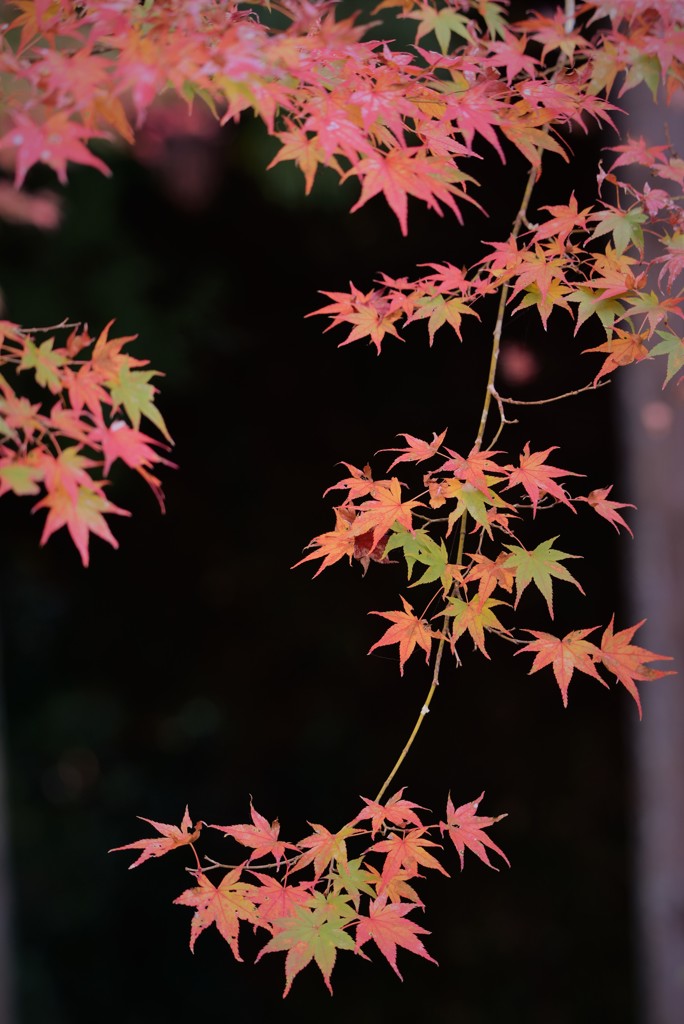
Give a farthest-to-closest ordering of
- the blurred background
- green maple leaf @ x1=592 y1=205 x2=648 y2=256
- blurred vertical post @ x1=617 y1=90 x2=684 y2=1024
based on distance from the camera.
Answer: the blurred background, blurred vertical post @ x1=617 y1=90 x2=684 y2=1024, green maple leaf @ x1=592 y1=205 x2=648 y2=256

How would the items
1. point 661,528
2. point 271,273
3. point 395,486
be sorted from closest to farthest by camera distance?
point 395,486, point 661,528, point 271,273

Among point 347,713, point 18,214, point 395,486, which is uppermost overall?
point 395,486

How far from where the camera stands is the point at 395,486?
117 cm

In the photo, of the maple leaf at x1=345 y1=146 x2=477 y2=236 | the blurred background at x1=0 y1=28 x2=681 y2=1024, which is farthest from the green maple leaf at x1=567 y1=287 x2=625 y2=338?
the blurred background at x1=0 y1=28 x2=681 y2=1024

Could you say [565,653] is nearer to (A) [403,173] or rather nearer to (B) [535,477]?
(B) [535,477]

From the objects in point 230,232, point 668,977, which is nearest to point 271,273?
point 230,232

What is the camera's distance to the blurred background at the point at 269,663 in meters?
3.59

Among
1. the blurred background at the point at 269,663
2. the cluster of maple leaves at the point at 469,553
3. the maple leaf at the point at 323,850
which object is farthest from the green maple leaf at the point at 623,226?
the blurred background at the point at 269,663

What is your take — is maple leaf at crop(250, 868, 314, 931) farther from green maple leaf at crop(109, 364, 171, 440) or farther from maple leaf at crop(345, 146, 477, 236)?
maple leaf at crop(345, 146, 477, 236)

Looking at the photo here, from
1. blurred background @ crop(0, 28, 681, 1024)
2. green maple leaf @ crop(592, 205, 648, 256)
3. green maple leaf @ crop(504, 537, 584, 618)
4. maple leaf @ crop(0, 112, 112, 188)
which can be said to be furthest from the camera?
blurred background @ crop(0, 28, 681, 1024)

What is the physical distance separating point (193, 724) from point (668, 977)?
6.15 ft

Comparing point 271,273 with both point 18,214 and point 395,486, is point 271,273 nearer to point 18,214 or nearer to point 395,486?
point 18,214

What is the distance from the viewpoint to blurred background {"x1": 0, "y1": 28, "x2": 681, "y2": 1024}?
359cm

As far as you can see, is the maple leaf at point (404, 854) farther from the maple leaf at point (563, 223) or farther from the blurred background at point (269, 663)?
the blurred background at point (269, 663)
